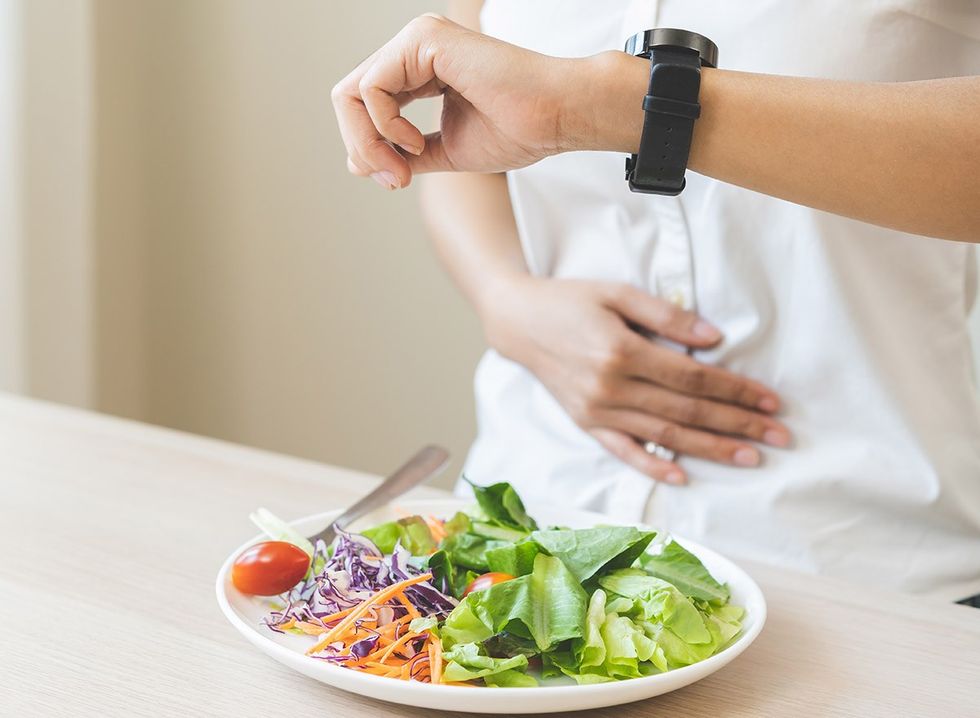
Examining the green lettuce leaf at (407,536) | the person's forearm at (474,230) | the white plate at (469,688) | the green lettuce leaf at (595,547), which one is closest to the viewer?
the white plate at (469,688)

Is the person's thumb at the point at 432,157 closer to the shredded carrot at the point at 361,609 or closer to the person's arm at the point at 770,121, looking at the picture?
the person's arm at the point at 770,121

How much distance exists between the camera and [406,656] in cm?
65

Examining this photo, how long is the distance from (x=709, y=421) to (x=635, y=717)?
0.46 m

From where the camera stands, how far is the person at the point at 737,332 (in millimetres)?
955

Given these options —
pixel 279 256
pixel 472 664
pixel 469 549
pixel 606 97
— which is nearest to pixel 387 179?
pixel 606 97

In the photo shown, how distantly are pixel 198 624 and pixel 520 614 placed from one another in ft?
0.83

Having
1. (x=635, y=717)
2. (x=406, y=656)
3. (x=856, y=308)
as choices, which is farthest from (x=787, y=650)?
(x=856, y=308)

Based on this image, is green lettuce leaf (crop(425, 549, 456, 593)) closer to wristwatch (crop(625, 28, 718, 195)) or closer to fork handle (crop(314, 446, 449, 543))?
fork handle (crop(314, 446, 449, 543))

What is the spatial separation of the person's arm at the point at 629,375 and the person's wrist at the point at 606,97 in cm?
35

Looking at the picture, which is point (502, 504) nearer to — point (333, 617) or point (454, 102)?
point (333, 617)

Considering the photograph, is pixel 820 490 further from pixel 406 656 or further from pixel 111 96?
pixel 111 96

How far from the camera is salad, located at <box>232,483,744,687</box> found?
64 cm

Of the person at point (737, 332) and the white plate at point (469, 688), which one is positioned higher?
the person at point (737, 332)

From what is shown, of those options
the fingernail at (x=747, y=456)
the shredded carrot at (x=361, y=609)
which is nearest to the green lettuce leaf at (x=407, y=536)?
the shredded carrot at (x=361, y=609)
